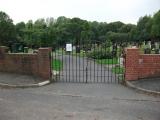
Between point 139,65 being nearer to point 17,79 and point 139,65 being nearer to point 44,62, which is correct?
point 44,62

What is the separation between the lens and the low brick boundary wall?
16.0 meters

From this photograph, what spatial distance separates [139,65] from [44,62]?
3950mm

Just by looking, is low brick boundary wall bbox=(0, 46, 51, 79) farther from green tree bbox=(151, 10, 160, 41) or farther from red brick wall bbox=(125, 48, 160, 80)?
green tree bbox=(151, 10, 160, 41)

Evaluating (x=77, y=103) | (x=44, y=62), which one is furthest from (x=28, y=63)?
(x=77, y=103)

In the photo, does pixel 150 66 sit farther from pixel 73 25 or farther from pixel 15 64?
pixel 73 25

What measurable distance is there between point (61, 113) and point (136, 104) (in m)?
2.55

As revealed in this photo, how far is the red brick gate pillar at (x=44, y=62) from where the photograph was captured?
52.4ft

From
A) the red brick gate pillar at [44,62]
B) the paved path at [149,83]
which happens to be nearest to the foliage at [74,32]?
the red brick gate pillar at [44,62]

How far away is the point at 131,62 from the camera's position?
15.2 meters

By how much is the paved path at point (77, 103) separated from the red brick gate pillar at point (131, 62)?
30.8 inches

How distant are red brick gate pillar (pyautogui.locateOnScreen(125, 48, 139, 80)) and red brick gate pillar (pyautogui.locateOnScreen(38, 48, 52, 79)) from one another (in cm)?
324

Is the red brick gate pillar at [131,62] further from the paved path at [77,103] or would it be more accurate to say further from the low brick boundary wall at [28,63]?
the low brick boundary wall at [28,63]

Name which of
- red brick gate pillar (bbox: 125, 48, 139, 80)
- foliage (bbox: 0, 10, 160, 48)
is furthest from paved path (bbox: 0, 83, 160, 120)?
foliage (bbox: 0, 10, 160, 48)

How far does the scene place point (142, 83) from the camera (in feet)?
47.5
